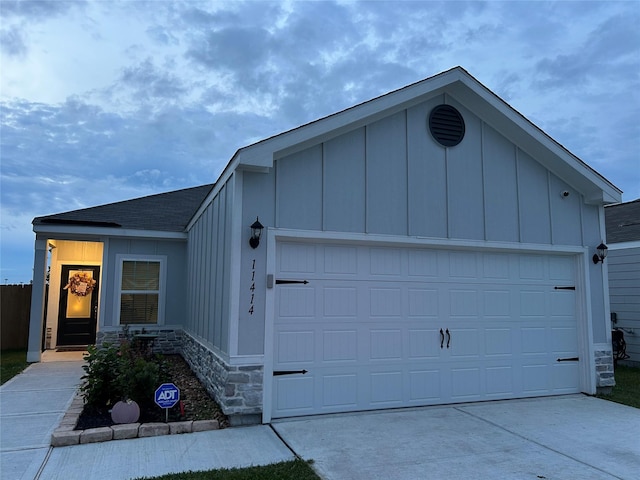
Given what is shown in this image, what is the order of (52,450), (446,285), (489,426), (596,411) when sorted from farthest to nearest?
(446,285) < (596,411) < (489,426) < (52,450)

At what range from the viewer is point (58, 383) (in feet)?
24.3

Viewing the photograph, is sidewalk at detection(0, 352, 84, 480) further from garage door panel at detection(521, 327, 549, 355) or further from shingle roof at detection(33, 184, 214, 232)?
garage door panel at detection(521, 327, 549, 355)

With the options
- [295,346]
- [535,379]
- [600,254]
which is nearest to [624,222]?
[600,254]

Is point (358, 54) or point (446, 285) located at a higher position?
point (358, 54)

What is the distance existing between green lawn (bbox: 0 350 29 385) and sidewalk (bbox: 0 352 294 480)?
9.18ft

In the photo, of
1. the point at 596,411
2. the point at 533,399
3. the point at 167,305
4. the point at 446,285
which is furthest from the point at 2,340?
the point at 596,411

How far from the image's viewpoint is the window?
10031 millimetres

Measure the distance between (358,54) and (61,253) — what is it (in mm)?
10479

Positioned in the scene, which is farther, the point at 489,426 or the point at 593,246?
the point at 593,246

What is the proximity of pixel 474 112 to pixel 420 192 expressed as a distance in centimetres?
164

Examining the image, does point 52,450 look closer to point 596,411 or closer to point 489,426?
point 489,426

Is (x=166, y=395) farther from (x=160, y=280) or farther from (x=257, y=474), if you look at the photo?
(x=160, y=280)

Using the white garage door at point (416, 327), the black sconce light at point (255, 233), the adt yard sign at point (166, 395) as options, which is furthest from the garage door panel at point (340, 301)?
the adt yard sign at point (166, 395)

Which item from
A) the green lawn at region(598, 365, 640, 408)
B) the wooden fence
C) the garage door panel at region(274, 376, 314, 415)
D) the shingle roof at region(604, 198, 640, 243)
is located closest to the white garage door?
the garage door panel at region(274, 376, 314, 415)
